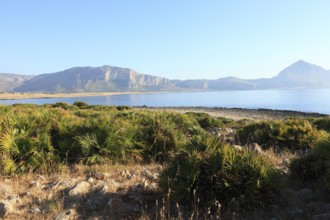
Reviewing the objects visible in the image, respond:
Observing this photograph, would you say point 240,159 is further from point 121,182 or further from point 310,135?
point 310,135

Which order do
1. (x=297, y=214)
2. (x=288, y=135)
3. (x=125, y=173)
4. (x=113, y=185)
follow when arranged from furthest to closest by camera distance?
(x=288, y=135)
(x=125, y=173)
(x=113, y=185)
(x=297, y=214)

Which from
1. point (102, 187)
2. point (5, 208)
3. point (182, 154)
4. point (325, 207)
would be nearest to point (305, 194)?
point (325, 207)

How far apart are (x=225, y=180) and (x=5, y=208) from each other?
Result: 344cm

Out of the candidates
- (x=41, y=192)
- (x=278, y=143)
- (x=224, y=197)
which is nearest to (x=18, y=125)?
(x=41, y=192)

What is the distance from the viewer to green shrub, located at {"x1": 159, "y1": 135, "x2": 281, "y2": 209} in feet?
15.9

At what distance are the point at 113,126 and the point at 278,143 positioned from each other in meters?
5.57

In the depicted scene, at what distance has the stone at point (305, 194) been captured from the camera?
17.2 feet

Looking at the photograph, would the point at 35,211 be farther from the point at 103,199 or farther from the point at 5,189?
the point at 5,189

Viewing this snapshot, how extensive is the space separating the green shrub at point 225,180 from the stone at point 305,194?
57 cm

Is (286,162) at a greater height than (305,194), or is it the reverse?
(286,162)

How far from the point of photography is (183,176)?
16.7ft

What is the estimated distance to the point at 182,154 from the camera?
5742 millimetres

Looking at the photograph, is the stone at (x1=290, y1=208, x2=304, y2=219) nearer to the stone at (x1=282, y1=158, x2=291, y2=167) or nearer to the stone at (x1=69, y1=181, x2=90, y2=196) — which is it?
the stone at (x1=282, y1=158, x2=291, y2=167)

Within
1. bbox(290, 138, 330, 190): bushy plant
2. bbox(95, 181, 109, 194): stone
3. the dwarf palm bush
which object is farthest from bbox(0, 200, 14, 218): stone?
bbox(290, 138, 330, 190): bushy plant
